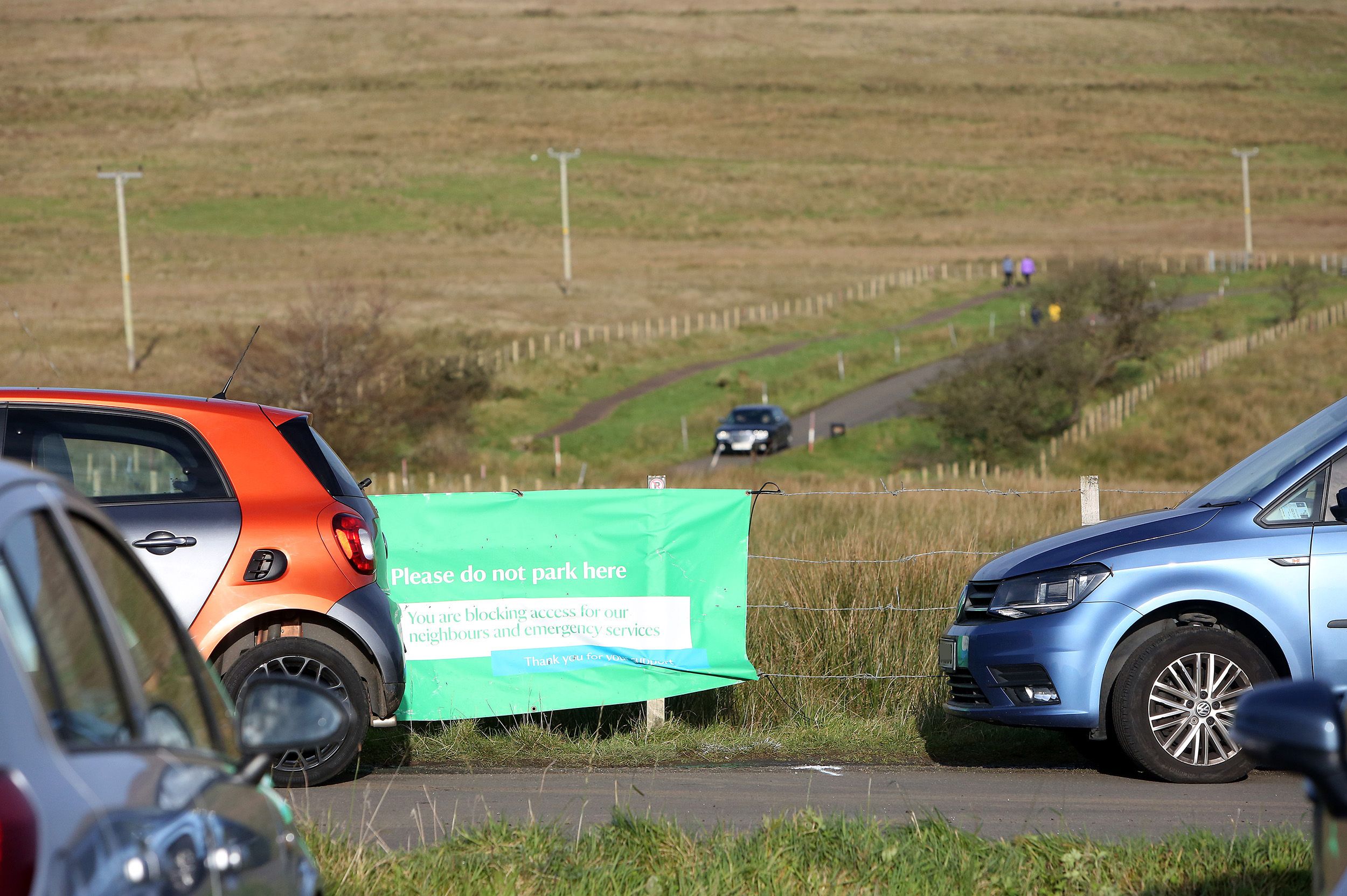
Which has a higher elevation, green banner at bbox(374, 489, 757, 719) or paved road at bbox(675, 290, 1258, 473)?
paved road at bbox(675, 290, 1258, 473)

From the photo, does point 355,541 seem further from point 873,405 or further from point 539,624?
point 873,405

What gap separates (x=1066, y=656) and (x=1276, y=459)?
154 centimetres

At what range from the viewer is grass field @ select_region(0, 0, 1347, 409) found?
84.1 metres

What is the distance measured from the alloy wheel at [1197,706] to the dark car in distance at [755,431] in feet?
107

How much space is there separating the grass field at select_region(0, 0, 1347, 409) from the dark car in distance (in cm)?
1857

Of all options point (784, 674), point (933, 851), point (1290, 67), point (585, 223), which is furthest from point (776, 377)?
point (1290, 67)

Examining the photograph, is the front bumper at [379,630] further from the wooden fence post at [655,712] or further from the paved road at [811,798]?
the wooden fence post at [655,712]

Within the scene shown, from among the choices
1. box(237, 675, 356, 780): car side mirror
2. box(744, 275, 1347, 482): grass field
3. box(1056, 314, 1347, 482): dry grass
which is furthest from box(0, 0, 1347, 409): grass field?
box(237, 675, 356, 780): car side mirror

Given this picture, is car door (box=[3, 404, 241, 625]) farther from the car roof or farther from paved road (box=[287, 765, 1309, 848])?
paved road (box=[287, 765, 1309, 848])

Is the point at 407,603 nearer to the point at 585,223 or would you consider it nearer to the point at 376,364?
the point at 376,364

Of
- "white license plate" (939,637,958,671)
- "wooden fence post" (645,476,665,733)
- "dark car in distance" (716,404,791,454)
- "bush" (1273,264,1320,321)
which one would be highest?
"bush" (1273,264,1320,321)

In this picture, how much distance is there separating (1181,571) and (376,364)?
117ft

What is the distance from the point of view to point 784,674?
9.33 metres

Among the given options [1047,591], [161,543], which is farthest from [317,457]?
[1047,591]
